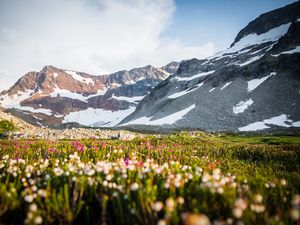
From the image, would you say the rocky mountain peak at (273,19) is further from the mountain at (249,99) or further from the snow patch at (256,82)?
the snow patch at (256,82)

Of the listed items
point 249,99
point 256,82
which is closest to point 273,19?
point 256,82

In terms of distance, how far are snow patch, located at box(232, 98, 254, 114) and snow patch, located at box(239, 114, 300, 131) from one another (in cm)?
898

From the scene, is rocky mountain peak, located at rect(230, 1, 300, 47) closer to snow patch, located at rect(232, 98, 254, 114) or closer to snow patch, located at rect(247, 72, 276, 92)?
snow patch, located at rect(247, 72, 276, 92)

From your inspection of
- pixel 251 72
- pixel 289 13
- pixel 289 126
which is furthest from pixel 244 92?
pixel 289 13

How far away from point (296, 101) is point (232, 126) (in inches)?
740

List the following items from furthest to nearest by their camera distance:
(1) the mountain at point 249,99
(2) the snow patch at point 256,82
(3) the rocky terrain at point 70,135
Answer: (2) the snow patch at point 256,82 → (1) the mountain at point 249,99 → (3) the rocky terrain at point 70,135

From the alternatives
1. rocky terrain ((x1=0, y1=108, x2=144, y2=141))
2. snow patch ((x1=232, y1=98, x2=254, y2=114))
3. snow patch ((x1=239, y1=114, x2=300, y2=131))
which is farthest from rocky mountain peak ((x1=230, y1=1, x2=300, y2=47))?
rocky terrain ((x1=0, y1=108, x2=144, y2=141))

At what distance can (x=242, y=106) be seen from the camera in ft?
238

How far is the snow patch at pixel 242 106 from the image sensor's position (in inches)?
2798

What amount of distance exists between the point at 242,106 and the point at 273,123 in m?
14.0

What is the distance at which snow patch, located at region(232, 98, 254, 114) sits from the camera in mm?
71062

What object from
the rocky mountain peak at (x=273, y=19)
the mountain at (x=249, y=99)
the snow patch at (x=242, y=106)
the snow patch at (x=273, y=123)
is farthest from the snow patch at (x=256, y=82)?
the rocky mountain peak at (x=273, y=19)

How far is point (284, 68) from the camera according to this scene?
7750 cm

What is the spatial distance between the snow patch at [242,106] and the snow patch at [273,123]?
29.5 ft
